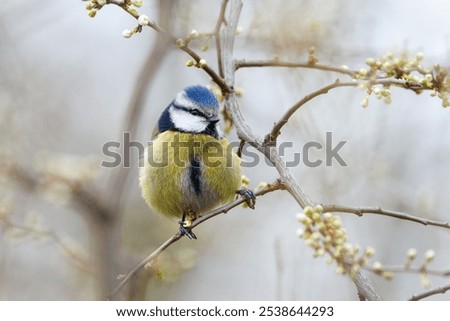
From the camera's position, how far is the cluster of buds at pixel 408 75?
1.80 m

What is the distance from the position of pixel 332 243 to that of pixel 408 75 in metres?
0.59

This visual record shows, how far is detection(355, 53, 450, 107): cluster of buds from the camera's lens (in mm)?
1801

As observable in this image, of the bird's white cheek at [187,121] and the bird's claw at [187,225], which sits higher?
the bird's white cheek at [187,121]

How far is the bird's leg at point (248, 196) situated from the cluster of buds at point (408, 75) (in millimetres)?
664

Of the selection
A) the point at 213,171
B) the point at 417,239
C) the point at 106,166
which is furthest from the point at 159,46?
the point at 417,239

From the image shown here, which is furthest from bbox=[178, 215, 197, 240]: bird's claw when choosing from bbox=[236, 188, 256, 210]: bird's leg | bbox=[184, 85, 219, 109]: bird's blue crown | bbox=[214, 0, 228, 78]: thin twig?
bbox=[214, 0, 228, 78]: thin twig

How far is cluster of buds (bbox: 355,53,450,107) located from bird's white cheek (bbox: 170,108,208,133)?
1.54m

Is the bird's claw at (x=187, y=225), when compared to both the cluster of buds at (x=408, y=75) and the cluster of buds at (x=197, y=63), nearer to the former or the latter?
the cluster of buds at (x=197, y=63)

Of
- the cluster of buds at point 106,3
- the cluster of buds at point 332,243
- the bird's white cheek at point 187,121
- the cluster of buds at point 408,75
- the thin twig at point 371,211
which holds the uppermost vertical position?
the bird's white cheek at point 187,121

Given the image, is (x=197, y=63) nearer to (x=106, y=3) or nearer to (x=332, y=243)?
(x=106, y=3)

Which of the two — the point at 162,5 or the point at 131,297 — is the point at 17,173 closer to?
the point at 131,297

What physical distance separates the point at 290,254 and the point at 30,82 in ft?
6.27

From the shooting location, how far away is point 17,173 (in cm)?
240

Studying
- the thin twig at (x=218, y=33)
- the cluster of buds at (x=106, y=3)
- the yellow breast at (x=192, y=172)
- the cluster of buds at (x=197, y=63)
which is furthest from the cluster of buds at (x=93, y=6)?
the yellow breast at (x=192, y=172)
